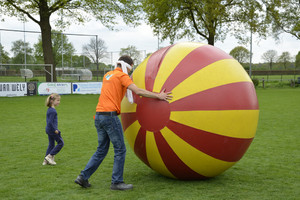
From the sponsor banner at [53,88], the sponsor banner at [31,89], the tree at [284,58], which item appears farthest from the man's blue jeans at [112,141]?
the tree at [284,58]

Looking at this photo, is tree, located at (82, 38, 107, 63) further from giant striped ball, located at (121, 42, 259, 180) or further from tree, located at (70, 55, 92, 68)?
giant striped ball, located at (121, 42, 259, 180)

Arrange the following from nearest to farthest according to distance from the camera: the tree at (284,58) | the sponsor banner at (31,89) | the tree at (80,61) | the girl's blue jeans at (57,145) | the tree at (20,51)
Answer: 1. the girl's blue jeans at (57,145)
2. the sponsor banner at (31,89)
3. the tree at (20,51)
4. the tree at (80,61)
5. the tree at (284,58)

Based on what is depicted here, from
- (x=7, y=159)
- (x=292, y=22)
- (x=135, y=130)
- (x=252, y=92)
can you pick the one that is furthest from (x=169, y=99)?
(x=292, y=22)

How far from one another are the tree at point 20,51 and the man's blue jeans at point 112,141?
83.0 feet

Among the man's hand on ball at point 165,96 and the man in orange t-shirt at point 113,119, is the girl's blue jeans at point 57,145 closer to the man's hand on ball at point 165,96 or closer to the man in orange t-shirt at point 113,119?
the man in orange t-shirt at point 113,119

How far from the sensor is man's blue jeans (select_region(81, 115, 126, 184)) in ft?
14.9

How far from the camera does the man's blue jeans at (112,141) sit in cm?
453

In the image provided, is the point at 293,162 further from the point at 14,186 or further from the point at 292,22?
the point at 292,22

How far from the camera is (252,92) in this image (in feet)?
15.7

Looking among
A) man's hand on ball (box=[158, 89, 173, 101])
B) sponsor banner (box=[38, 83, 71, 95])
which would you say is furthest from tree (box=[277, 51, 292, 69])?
man's hand on ball (box=[158, 89, 173, 101])

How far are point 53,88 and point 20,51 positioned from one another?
7.28 m

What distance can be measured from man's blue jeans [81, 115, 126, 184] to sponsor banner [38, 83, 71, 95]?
1953 cm

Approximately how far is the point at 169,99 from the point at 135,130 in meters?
0.71

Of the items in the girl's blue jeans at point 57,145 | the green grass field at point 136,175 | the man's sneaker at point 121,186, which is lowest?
the green grass field at point 136,175
